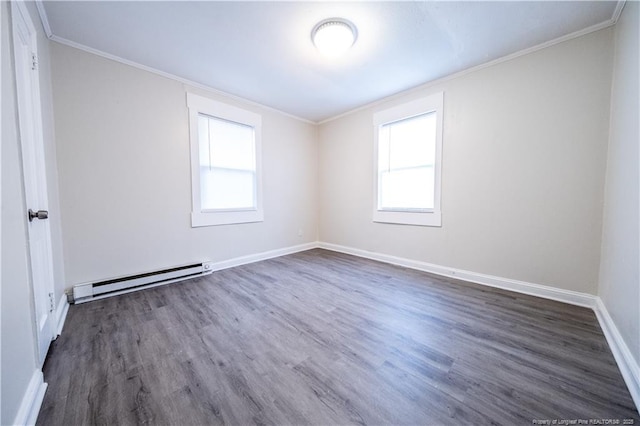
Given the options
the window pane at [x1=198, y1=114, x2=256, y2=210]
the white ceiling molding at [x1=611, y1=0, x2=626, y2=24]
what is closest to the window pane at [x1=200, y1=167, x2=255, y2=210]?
the window pane at [x1=198, y1=114, x2=256, y2=210]

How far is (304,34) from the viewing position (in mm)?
2098

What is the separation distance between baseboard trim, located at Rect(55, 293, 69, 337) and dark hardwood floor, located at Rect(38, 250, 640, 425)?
64 millimetres

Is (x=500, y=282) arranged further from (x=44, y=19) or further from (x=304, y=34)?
(x=44, y=19)

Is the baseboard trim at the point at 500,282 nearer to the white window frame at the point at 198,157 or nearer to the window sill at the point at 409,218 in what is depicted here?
the window sill at the point at 409,218

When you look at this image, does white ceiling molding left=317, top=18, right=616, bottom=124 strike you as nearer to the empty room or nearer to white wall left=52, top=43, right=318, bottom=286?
the empty room

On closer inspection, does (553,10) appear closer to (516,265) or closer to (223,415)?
(516,265)

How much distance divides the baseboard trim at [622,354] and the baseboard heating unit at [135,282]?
3.70 metres

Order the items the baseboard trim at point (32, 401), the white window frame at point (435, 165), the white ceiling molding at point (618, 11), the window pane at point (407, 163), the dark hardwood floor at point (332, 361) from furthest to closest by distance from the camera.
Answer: the window pane at point (407, 163) → the white window frame at point (435, 165) → the white ceiling molding at point (618, 11) → the dark hardwood floor at point (332, 361) → the baseboard trim at point (32, 401)

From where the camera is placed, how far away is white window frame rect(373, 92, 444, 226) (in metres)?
2.99

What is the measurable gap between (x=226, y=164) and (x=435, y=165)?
2973 mm

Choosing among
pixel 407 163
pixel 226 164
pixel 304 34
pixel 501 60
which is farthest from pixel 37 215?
pixel 501 60

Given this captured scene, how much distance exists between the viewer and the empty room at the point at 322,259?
1.17 metres

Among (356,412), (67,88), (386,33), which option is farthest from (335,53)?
(356,412)

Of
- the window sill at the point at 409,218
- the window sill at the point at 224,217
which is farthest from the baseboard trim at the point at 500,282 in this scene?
the window sill at the point at 224,217
